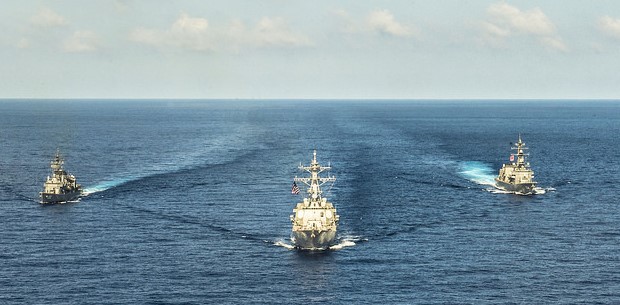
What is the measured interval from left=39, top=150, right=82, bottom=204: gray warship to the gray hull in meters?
66.7

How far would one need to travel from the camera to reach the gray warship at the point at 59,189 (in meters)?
173

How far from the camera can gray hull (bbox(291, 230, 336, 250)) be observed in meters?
129

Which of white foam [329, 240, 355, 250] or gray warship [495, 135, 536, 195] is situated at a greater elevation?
gray warship [495, 135, 536, 195]

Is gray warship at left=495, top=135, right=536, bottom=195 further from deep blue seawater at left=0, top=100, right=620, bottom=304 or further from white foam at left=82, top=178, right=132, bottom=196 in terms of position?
white foam at left=82, top=178, right=132, bottom=196

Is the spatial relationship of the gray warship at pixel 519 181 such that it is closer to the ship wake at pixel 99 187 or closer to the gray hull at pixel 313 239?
the gray hull at pixel 313 239

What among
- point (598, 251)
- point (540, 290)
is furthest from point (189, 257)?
point (598, 251)

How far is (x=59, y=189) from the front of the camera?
6895 inches

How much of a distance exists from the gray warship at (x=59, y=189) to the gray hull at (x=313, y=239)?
2628 inches

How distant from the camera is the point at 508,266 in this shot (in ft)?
392

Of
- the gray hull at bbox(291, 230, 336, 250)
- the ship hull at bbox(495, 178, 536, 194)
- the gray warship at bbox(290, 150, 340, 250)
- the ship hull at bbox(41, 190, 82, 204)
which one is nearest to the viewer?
the gray hull at bbox(291, 230, 336, 250)

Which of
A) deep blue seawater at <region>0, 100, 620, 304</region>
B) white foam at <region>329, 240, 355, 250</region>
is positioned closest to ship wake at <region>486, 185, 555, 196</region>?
deep blue seawater at <region>0, 100, 620, 304</region>

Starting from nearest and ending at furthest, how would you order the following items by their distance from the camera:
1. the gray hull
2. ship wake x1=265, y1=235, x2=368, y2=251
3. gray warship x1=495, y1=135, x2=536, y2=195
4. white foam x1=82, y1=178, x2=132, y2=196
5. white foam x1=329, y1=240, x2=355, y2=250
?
the gray hull → white foam x1=329, y1=240, x2=355, y2=250 → ship wake x1=265, y1=235, x2=368, y2=251 → white foam x1=82, y1=178, x2=132, y2=196 → gray warship x1=495, y1=135, x2=536, y2=195

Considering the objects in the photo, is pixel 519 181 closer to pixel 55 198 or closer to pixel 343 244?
pixel 343 244

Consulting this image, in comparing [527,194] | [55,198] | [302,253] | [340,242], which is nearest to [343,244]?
[340,242]
